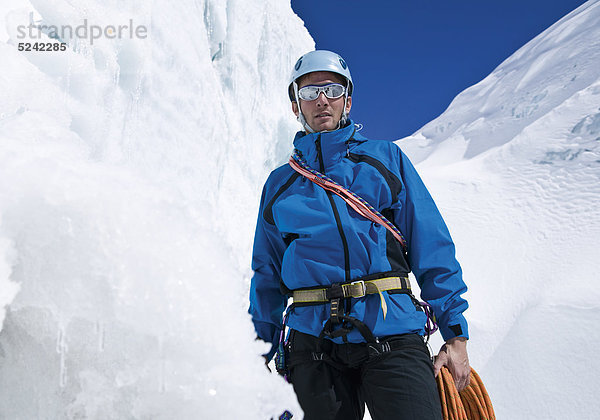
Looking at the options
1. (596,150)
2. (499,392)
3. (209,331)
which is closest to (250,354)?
(209,331)

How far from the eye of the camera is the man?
1.20 m

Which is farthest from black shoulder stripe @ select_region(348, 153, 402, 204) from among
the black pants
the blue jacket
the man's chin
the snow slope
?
the snow slope

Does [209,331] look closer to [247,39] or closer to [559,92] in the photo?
[247,39]

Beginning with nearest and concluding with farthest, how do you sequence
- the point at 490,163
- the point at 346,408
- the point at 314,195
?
the point at 346,408 < the point at 314,195 < the point at 490,163

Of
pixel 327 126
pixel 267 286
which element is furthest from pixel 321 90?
pixel 267 286

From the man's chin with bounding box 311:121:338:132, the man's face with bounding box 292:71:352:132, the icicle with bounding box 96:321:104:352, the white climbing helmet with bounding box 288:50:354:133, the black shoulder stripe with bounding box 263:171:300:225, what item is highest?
the white climbing helmet with bounding box 288:50:354:133

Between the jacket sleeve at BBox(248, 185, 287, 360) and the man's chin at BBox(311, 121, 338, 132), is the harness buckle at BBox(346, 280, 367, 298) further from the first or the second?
the man's chin at BBox(311, 121, 338, 132)

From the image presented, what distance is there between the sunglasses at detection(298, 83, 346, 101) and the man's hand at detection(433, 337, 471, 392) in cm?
110

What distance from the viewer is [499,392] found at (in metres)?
3.58

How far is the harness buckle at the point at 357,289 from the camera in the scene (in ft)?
4.04

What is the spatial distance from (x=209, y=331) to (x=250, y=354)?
3.2 inches

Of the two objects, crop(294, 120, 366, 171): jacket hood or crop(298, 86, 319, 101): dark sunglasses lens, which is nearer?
crop(294, 120, 366, 171): jacket hood

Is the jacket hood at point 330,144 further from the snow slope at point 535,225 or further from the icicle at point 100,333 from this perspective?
the snow slope at point 535,225

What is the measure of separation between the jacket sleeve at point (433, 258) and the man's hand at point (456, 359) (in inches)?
1.1
